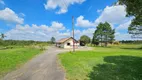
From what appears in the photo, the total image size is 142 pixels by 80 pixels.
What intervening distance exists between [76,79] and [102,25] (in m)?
57.7

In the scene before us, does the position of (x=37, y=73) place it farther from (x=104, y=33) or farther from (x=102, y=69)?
(x=104, y=33)

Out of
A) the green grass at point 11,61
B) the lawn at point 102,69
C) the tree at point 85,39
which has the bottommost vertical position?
the lawn at point 102,69

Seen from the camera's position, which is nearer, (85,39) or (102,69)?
(102,69)

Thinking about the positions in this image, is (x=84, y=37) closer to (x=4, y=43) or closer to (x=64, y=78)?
(x=4, y=43)

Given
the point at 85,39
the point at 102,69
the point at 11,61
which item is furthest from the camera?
the point at 85,39

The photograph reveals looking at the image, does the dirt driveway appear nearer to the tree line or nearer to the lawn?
the lawn

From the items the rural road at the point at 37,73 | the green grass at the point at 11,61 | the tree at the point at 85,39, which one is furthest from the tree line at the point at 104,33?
the rural road at the point at 37,73

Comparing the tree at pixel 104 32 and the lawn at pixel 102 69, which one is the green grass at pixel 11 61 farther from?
the tree at pixel 104 32

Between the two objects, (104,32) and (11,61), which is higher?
(104,32)

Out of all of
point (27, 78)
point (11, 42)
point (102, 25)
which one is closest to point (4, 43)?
point (11, 42)

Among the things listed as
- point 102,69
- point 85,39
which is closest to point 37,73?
point 102,69

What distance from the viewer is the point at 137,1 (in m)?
8.70

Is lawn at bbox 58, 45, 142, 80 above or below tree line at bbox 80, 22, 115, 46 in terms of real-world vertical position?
below

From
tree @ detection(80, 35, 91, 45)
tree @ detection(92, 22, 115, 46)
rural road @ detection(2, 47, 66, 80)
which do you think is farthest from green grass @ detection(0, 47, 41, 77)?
tree @ detection(80, 35, 91, 45)
